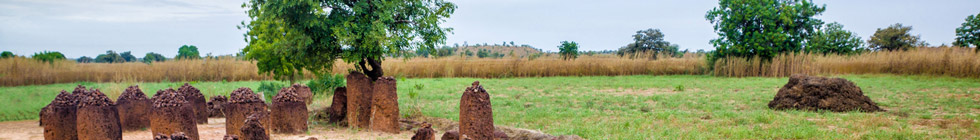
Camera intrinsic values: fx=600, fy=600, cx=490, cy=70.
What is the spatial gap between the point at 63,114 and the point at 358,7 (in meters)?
2.49

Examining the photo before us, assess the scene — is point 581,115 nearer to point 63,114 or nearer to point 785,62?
point 63,114

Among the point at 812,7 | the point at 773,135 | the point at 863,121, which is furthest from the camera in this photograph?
the point at 812,7

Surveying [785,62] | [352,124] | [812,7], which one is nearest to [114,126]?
[352,124]

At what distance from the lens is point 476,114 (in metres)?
4.33

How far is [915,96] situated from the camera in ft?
34.2

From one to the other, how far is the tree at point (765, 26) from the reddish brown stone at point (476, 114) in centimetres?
1775

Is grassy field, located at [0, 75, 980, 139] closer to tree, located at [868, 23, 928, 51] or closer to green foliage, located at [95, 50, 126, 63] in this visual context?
green foliage, located at [95, 50, 126, 63]

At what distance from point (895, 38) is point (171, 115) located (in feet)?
128

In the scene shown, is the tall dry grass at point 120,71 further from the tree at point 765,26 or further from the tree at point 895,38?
the tree at point 895,38

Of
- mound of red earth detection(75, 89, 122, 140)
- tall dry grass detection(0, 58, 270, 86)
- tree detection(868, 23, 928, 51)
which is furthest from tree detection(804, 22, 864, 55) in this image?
mound of red earth detection(75, 89, 122, 140)

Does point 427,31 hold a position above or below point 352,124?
above

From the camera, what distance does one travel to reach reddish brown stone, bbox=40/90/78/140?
4.48 metres

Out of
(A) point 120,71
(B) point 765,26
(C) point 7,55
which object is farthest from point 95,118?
(B) point 765,26

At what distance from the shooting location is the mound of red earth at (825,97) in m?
7.99
